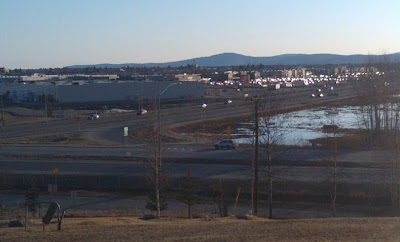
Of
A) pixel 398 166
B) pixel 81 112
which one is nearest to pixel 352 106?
pixel 81 112

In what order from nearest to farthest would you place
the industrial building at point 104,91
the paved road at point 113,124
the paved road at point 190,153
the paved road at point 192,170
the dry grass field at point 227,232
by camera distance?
the dry grass field at point 227,232 → the paved road at point 192,170 → the paved road at point 190,153 → the paved road at point 113,124 → the industrial building at point 104,91

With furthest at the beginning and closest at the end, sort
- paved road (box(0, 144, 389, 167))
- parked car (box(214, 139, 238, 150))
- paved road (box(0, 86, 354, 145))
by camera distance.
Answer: paved road (box(0, 86, 354, 145)) < parked car (box(214, 139, 238, 150)) < paved road (box(0, 144, 389, 167))

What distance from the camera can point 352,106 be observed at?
211 feet

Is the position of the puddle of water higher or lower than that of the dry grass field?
lower

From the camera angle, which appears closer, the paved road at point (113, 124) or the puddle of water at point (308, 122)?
the puddle of water at point (308, 122)

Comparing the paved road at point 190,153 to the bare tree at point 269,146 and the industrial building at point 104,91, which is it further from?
the industrial building at point 104,91

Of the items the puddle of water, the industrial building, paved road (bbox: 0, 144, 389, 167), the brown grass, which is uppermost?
the industrial building

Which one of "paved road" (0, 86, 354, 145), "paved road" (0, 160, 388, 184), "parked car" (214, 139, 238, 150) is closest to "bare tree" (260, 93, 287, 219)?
"paved road" (0, 160, 388, 184)

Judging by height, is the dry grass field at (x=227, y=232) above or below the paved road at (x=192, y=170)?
above

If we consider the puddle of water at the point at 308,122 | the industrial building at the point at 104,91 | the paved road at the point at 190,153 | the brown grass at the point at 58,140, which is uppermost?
the industrial building at the point at 104,91

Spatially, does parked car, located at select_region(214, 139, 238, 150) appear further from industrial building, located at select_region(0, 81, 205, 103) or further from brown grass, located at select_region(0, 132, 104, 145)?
industrial building, located at select_region(0, 81, 205, 103)

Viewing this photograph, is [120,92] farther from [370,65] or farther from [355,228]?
[355,228]

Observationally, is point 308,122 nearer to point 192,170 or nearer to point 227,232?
point 192,170

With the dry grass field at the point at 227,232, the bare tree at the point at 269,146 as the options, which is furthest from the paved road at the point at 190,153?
the dry grass field at the point at 227,232
